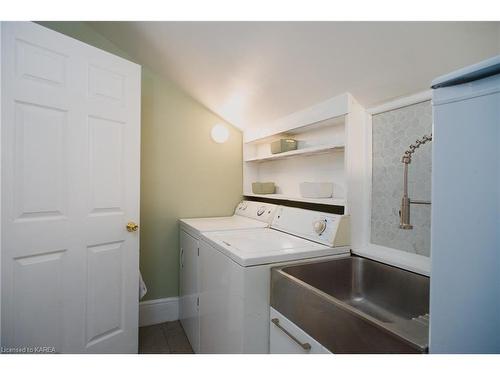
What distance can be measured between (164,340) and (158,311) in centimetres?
34

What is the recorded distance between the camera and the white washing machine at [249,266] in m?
1.27

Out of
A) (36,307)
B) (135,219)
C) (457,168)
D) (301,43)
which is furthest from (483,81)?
(36,307)

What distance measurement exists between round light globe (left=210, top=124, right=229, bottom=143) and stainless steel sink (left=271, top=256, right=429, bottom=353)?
1653mm

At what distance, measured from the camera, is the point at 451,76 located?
601 millimetres

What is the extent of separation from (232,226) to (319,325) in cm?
115

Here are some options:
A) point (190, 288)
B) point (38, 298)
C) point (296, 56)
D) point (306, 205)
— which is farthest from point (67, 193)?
point (306, 205)

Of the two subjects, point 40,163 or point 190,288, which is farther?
point 190,288

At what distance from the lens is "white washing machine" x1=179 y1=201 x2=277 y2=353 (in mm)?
1954

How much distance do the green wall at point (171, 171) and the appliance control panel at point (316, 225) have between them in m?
0.87

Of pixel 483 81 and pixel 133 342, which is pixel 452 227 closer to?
pixel 483 81

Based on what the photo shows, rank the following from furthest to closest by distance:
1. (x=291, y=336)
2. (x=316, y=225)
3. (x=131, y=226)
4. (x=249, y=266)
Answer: (x=131, y=226), (x=316, y=225), (x=249, y=266), (x=291, y=336)

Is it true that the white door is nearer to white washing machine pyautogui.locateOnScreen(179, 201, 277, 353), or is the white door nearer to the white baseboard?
white washing machine pyautogui.locateOnScreen(179, 201, 277, 353)

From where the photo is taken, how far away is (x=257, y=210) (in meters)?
2.40

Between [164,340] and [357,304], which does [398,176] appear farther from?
[164,340]
